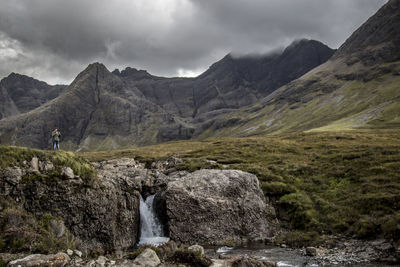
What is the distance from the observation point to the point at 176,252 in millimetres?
18859

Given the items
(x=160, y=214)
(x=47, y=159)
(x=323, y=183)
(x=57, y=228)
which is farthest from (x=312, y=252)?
(x=47, y=159)

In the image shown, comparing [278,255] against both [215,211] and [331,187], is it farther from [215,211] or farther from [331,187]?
[331,187]

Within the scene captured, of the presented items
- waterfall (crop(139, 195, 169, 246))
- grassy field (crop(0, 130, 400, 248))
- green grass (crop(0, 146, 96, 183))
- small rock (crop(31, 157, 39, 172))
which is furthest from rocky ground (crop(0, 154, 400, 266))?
grassy field (crop(0, 130, 400, 248))

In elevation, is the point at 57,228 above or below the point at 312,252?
above

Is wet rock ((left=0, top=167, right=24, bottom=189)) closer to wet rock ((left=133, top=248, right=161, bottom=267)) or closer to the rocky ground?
the rocky ground

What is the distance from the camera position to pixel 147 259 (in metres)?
17.0

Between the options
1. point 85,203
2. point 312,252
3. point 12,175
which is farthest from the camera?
point 85,203

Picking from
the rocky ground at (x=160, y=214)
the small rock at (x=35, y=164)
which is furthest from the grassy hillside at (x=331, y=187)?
the small rock at (x=35, y=164)

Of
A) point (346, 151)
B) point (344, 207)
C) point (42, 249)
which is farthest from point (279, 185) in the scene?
point (42, 249)

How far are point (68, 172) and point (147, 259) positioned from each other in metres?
15.1

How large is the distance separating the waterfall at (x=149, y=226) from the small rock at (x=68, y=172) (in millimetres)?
11205

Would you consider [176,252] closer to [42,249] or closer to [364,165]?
[42,249]

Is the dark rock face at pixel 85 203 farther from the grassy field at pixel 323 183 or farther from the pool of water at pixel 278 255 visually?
the pool of water at pixel 278 255

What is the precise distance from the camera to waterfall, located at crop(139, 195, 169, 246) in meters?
33.4
